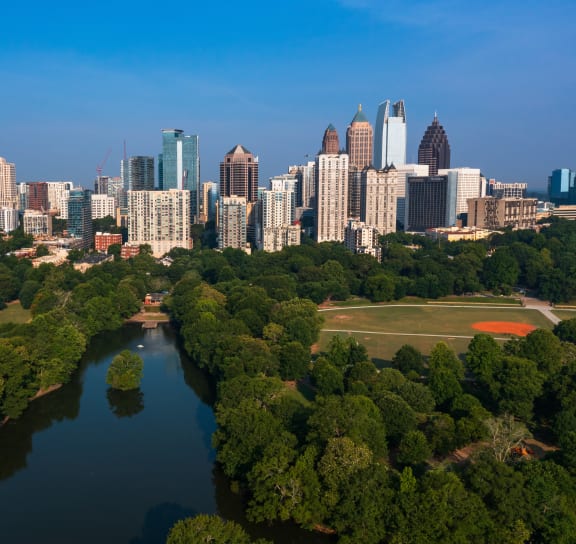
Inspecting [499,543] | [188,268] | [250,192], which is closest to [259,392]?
[499,543]

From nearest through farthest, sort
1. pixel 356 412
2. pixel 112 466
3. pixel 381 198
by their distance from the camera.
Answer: pixel 356 412 < pixel 112 466 < pixel 381 198

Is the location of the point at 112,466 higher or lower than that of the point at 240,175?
lower

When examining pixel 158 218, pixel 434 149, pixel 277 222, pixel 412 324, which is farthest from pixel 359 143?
pixel 412 324

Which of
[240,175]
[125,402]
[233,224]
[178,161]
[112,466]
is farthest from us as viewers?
[178,161]

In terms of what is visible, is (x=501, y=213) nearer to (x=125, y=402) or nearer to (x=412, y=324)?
(x=412, y=324)

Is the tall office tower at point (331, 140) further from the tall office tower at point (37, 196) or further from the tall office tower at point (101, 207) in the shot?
the tall office tower at point (37, 196)

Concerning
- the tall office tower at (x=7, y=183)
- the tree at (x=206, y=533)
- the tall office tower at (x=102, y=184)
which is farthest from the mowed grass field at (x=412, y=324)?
the tall office tower at (x=102, y=184)

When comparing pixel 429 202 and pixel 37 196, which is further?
pixel 37 196
